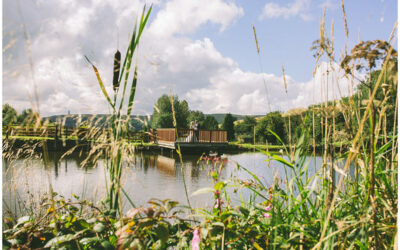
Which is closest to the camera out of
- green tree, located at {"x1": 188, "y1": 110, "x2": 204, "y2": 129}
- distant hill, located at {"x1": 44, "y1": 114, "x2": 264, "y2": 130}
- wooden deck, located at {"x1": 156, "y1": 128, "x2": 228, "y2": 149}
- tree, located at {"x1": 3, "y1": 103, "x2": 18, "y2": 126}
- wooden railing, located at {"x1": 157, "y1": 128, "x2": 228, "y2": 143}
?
tree, located at {"x1": 3, "y1": 103, "x2": 18, "y2": 126}

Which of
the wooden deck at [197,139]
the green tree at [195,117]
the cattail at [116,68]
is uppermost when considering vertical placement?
the green tree at [195,117]

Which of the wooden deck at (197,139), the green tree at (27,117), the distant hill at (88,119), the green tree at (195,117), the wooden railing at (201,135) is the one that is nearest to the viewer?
the green tree at (27,117)

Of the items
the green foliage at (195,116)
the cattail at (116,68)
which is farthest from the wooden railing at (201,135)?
the green foliage at (195,116)

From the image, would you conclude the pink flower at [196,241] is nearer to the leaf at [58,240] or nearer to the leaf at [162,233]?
the leaf at [162,233]

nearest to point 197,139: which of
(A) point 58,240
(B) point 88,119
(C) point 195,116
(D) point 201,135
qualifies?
(D) point 201,135

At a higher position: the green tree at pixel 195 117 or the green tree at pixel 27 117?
the green tree at pixel 195 117

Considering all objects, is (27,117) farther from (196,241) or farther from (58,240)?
(196,241)

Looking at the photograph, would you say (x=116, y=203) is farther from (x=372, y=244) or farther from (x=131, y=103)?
(x=372, y=244)

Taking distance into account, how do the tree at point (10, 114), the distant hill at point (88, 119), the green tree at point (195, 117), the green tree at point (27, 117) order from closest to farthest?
the green tree at point (27, 117) < the tree at point (10, 114) < the distant hill at point (88, 119) < the green tree at point (195, 117)

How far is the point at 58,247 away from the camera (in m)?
0.79

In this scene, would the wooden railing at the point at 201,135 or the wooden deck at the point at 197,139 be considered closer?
the wooden deck at the point at 197,139

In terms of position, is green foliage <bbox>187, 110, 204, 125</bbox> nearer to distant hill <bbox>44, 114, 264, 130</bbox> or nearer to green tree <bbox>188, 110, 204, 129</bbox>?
green tree <bbox>188, 110, 204, 129</bbox>

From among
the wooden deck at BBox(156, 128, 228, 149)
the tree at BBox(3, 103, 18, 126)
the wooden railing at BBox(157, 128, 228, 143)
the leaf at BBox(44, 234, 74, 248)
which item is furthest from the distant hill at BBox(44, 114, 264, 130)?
the wooden railing at BBox(157, 128, 228, 143)

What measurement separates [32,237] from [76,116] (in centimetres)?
41
